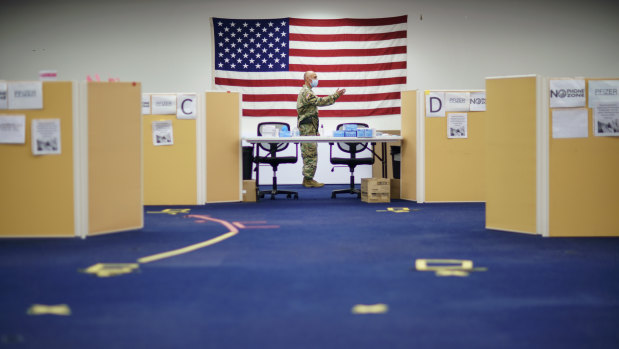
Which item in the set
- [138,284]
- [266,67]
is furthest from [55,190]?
[266,67]

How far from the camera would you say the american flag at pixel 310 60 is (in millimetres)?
9258

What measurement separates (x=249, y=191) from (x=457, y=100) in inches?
106

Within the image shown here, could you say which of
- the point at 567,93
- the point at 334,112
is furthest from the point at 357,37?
the point at 567,93

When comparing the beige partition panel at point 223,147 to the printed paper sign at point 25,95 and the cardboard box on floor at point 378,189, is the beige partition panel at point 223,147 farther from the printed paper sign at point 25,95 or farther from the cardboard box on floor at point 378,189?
the printed paper sign at point 25,95

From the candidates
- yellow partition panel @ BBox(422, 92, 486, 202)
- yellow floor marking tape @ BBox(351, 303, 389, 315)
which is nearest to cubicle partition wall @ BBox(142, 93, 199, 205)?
yellow partition panel @ BBox(422, 92, 486, 202)

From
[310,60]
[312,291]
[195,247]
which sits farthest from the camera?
[310,60]

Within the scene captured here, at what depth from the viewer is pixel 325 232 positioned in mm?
4129

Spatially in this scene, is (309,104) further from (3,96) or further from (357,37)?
(3,96)

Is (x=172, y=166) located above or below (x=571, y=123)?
below

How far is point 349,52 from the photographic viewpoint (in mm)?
9344

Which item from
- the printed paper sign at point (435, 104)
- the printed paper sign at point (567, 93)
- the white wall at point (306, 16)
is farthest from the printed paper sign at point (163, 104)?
the printed paper sign at point (567, 93)

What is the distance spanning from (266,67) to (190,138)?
3.43 m

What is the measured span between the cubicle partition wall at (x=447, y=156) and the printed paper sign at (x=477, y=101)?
0.05 m

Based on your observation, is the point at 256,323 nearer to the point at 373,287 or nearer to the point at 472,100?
the point at 373,287
